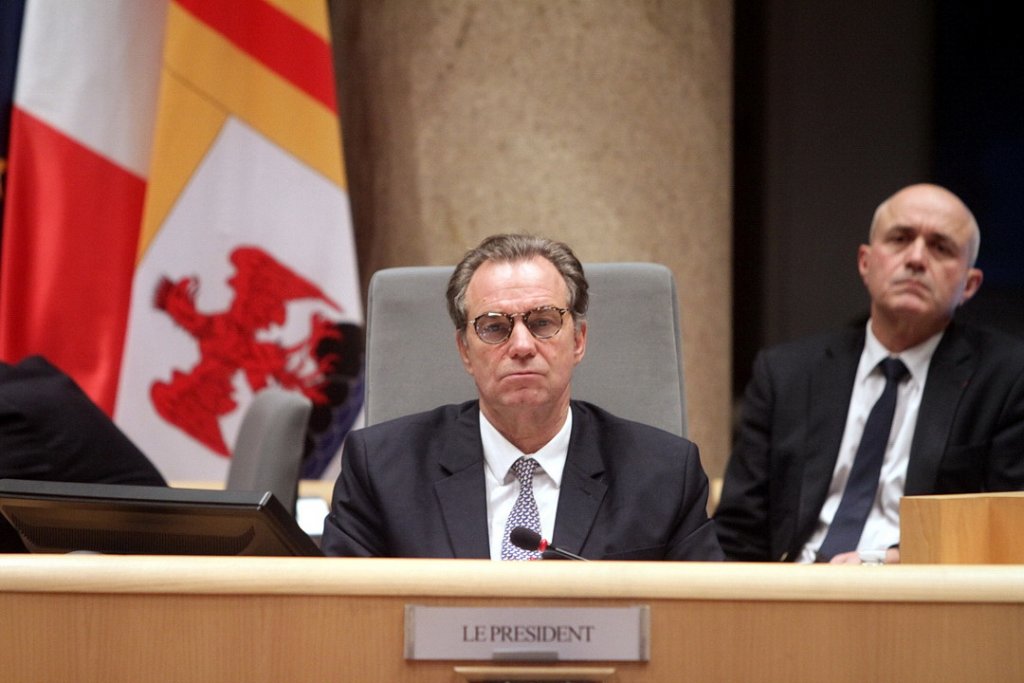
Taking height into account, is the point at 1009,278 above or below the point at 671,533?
above

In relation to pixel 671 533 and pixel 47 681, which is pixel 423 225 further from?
pixel 47 681

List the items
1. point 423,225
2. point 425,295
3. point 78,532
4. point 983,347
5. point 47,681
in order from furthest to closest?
point 423,225, point 983,347, point 425,295, point 78,532, point 47,681

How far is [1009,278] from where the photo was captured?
12.1ft

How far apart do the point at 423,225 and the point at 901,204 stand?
1410 millimetres

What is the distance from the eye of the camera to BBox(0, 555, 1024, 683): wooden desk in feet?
3.78

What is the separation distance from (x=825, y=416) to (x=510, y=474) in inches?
40.4

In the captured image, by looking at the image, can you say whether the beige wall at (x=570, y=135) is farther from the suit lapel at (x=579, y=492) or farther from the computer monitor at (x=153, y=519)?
the computer monitor at (x=153, y=519)

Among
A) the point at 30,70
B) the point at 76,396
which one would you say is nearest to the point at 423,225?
the point at 30,70

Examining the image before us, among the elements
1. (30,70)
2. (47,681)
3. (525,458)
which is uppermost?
(30,70)

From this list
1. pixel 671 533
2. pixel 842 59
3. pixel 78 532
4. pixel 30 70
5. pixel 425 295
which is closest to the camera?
pixel 78 532

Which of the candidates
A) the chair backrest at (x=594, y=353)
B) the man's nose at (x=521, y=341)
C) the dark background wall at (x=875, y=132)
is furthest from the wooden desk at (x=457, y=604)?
the dark background wall at (x=875, y=132)

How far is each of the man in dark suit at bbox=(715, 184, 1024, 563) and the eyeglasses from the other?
0.96 meters

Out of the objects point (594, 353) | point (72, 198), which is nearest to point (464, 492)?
point (594, 353)

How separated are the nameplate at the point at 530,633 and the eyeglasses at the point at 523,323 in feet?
2.78
